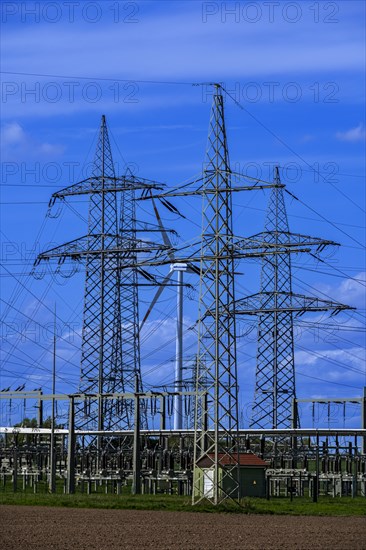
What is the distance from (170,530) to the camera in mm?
29875

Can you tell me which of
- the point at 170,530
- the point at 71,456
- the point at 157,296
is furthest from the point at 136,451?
the point at 157,296

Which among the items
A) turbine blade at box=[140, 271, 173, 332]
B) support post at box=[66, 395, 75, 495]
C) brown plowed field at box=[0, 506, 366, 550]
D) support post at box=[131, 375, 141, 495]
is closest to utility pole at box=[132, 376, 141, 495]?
support post at box=[131, 375, 141, 495]

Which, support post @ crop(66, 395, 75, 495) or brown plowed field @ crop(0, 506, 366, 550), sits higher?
support post @ crop(66, 395, 75, 495)

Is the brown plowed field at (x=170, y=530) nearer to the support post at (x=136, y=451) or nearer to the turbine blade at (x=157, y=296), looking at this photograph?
the support post at (x=136, y=451)

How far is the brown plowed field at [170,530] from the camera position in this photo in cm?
2577

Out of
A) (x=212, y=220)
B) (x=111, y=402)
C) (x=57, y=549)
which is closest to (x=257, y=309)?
(x=111, y=402)

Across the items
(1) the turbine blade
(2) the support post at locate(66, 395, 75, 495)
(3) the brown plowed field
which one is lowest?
(3) the brown plowed field

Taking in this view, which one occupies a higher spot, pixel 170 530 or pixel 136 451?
pixel 136 451

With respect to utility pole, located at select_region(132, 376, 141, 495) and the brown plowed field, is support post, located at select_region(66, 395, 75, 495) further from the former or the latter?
the brown plowed field

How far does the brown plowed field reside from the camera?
25.8 metres

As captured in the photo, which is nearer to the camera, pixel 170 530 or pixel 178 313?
pixel 170 530

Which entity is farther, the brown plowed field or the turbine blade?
the turbine blade

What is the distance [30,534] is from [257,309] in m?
49.7

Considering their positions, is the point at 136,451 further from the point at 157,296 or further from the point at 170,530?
the point at 157,296
